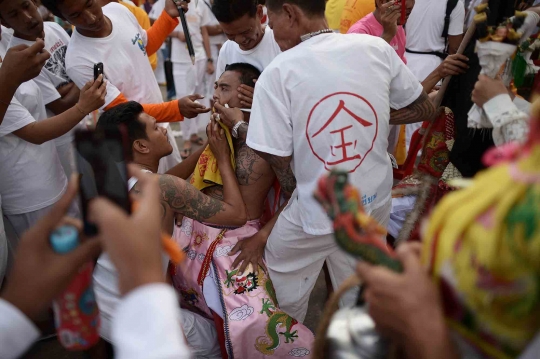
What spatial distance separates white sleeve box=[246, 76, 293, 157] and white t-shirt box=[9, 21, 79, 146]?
1631 mm

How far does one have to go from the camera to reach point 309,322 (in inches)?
102

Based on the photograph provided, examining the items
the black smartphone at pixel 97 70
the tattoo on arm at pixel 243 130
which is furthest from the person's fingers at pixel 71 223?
the black smartphone at pixel 97 70

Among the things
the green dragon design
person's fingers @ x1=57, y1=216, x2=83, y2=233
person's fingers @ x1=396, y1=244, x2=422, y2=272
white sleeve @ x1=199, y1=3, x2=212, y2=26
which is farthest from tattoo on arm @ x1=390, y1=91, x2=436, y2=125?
white sleeve @ x1=199, y1=3, x2=212, y2=26

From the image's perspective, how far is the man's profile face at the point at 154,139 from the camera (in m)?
2.13

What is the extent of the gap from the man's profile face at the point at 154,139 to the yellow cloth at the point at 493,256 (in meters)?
1.63

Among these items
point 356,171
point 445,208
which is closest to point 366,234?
point 445,208

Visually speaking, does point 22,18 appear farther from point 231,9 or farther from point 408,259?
point 408,259

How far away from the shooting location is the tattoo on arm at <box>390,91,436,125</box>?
203 cm

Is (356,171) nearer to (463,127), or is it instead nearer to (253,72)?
(463,127)

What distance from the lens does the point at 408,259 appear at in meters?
0.80

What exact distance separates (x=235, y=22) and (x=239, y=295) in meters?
1.52

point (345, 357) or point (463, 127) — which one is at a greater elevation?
point (345, 357)

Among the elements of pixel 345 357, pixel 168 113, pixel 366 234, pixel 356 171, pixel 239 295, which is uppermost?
pixel 366 234

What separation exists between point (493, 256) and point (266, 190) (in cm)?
161
